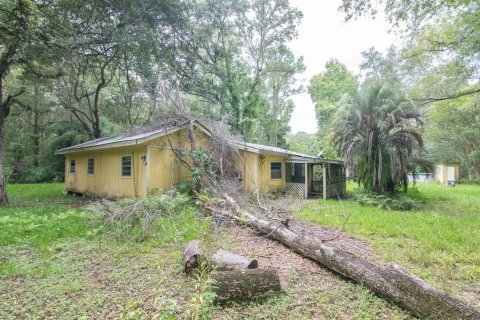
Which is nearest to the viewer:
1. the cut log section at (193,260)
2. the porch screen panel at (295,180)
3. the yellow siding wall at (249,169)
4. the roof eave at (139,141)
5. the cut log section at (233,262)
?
the cut log section at (233,262)

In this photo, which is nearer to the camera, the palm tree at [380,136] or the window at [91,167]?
the palm tree at [380,136]

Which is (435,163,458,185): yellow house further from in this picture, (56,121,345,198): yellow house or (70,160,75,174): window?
(70,160,75,174): window

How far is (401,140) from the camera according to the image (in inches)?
392

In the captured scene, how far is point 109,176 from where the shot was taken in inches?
432

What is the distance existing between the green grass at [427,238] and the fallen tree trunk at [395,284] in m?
1.01

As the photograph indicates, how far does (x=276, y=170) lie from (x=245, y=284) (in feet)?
34.0

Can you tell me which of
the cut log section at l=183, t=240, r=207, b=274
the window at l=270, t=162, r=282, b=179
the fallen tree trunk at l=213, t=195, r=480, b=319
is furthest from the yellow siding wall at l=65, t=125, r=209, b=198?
the fallen tree trunk at l=213, t=195, r=480, b=319

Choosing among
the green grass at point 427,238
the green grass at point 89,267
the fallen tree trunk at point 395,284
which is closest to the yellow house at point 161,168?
the green grass at point 89,267

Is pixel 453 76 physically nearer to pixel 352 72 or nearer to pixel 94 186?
pixel 94 186

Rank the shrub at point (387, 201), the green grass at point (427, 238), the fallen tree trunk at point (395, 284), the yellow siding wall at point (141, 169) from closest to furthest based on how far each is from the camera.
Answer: the fallen tree trunk at point (395, 284)
the green grass at point (427, 238)
the shrub at point (387, 201)
the yellow siding wall at point (141, 169)

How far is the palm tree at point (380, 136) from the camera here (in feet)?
32.2

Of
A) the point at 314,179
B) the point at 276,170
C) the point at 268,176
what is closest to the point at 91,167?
the point at 268,176

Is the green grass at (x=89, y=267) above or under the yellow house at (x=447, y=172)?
under

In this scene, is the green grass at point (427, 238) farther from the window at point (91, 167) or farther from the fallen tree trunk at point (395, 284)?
the window at point (91, 167)
